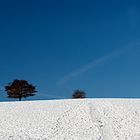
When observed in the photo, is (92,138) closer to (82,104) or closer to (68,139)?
(68,139)

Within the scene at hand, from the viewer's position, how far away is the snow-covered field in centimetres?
2983

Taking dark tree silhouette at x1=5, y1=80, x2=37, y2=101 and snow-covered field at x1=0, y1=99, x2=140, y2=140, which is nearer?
snow-covered field at x1=0, y1=99, x2=140, y2=140

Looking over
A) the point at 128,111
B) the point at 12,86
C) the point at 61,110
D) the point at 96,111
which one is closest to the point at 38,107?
the point at 61,110

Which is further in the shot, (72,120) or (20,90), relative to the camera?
(20,90)

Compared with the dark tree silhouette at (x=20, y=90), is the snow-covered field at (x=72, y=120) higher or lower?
lower

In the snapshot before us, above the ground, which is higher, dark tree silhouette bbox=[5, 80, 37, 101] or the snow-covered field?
dark tree silhouette bbox=[5, 80, 37, 101]

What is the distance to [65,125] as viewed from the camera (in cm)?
3231

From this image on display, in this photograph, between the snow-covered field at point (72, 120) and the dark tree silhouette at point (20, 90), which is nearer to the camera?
the snow-covered field at point (72, 120)

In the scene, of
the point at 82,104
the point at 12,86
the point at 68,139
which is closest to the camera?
the point at 68,139

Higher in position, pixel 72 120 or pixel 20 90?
pixel 20 90

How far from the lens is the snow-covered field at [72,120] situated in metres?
29.8

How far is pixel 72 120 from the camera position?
33.8 metres

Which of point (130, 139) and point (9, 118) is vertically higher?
point (9, 118)

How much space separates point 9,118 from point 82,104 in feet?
27.3
